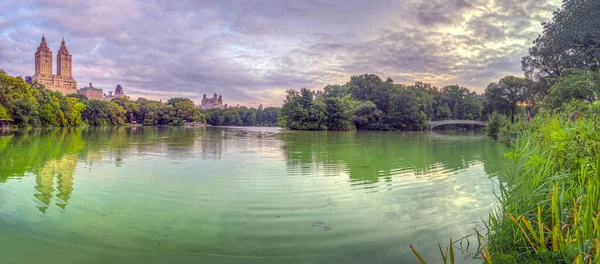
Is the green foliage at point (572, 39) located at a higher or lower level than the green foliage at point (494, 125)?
higher

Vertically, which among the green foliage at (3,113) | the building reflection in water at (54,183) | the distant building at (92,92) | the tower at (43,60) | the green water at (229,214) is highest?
the tower at (43,60)

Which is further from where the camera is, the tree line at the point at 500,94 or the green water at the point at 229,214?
the tree line at the point at 500,94

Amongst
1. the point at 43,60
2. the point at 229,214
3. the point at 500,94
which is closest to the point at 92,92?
the point at 43,60

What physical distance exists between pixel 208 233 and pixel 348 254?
1.78m

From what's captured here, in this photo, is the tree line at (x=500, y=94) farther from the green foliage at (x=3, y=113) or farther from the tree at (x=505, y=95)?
the green foliage at (x=3, y=113)

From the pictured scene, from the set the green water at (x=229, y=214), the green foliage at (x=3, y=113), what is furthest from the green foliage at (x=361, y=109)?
the green water at (x=229, y=214)

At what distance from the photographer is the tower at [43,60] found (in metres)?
158

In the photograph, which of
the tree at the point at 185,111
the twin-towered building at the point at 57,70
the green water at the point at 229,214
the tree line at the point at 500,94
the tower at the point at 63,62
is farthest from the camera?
the tower at the point at 63,62

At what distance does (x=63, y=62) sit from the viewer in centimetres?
17188

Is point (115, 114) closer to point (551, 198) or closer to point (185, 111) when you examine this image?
point (185, 111)

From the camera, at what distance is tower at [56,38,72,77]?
170625 mm

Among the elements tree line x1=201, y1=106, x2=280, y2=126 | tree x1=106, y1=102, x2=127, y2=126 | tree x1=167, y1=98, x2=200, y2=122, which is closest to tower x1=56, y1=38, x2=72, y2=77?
tree line x1=201, y1=106, x2=280, y2=126

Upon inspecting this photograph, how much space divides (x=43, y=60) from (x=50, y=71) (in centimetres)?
617

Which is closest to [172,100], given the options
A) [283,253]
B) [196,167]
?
[196,167]
